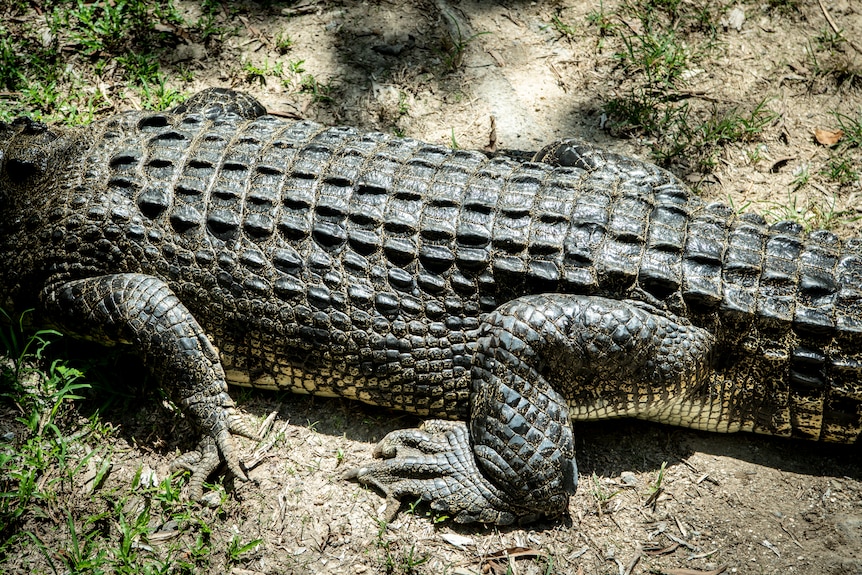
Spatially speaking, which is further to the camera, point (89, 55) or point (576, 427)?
point (89, 55)

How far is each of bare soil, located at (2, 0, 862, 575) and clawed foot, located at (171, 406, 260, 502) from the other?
11cm

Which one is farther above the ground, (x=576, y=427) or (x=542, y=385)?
(x=542, y=385)

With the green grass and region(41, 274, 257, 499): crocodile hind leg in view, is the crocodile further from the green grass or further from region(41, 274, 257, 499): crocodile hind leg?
the green grass

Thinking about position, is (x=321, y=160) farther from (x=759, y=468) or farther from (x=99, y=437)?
(x=759, y=468)

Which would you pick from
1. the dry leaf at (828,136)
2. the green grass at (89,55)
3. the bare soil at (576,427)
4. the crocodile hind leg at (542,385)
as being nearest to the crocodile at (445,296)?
the crocodile hind leg at (542,385)

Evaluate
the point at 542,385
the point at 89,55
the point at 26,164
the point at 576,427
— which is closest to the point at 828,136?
the point at 576,427

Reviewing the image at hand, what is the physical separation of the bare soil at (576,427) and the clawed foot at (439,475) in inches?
3.9

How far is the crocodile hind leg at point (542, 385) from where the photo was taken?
11.2 ft

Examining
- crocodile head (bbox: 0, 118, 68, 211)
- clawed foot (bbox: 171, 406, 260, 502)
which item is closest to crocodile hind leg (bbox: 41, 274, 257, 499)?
clawed foot (bbox: 171, 406, 260, 502)

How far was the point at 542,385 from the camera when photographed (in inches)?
138

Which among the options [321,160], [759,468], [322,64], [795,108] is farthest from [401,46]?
[759,468]

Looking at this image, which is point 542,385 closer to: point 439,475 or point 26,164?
point 439,475

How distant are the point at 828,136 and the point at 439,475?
3648 millimetres

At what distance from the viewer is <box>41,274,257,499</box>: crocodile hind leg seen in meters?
3.68
